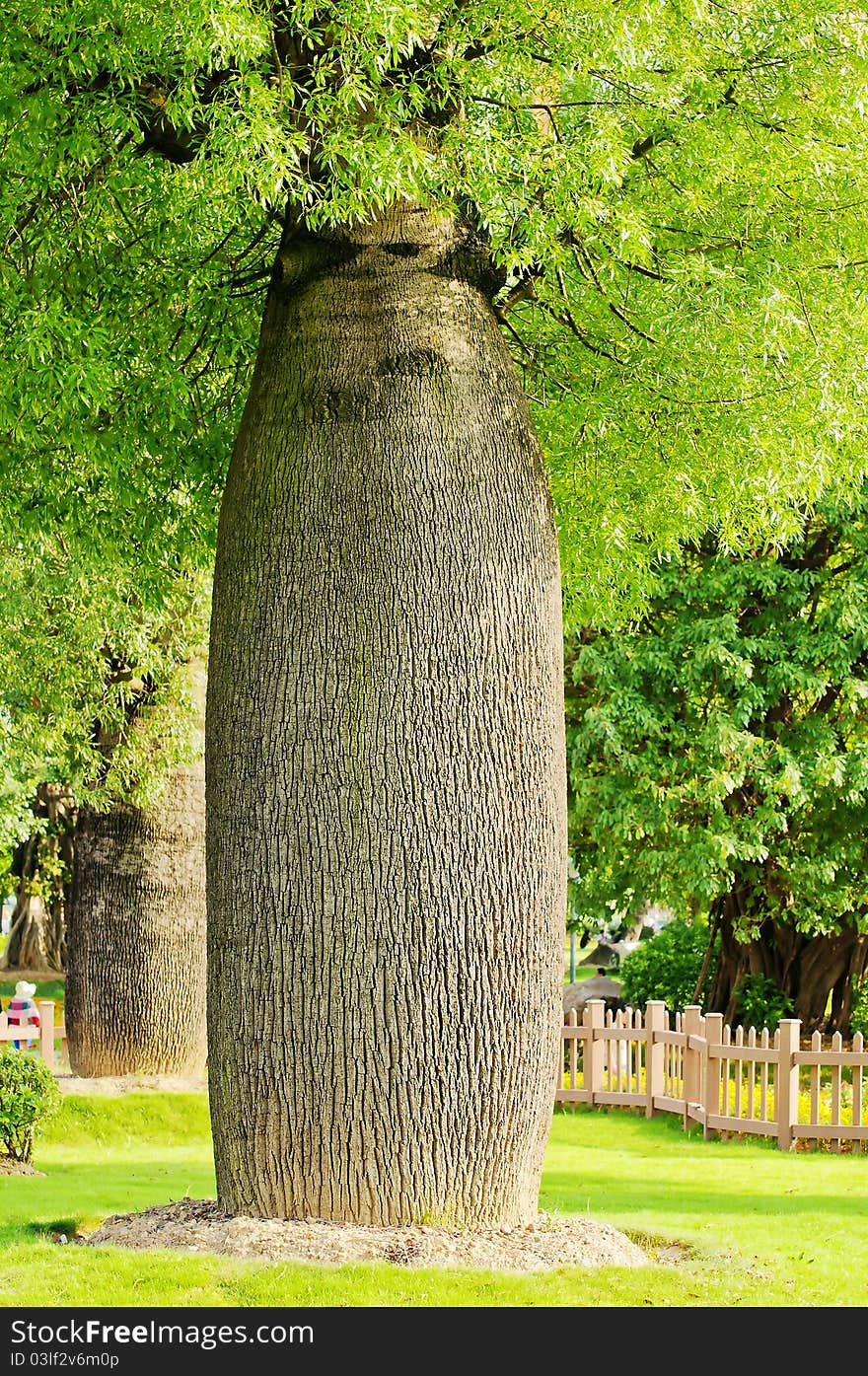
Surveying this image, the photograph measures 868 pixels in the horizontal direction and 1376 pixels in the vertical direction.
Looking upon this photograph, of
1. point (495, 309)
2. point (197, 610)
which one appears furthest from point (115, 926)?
point (495, 309)

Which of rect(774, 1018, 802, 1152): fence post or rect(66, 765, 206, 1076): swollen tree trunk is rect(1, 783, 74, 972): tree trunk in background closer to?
rect(66, 765, 206, 1076): swollen tree trunk

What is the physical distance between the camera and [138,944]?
53.1 ft

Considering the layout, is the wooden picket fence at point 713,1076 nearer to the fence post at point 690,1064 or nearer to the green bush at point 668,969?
the fence post at point 690,1064

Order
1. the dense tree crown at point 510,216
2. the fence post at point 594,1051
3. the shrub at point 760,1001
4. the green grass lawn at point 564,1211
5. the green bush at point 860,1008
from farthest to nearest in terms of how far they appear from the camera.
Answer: the green bush at point 860,1008, the shrub at point 760,1001, the fence post at point 594,1051, the dense tree crown at point 510,216, the green grass lawn at point 564,1211

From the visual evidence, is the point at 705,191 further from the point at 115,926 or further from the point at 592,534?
the point at 115,926

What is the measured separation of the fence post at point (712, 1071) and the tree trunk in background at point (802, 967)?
459cm

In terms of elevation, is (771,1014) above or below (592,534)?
below

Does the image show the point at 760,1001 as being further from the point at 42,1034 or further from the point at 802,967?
the point at 42,1034

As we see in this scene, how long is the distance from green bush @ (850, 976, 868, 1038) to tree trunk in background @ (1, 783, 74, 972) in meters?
14.1

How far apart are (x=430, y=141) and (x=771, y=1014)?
14.9 m

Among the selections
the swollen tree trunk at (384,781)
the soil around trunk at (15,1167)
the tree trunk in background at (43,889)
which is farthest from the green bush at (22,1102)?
the tree trunk in background at (43,889)

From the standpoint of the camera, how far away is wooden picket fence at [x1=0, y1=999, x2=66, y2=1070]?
58.3 ft

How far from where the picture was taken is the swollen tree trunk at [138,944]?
16219mm

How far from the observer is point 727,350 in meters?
8.45
